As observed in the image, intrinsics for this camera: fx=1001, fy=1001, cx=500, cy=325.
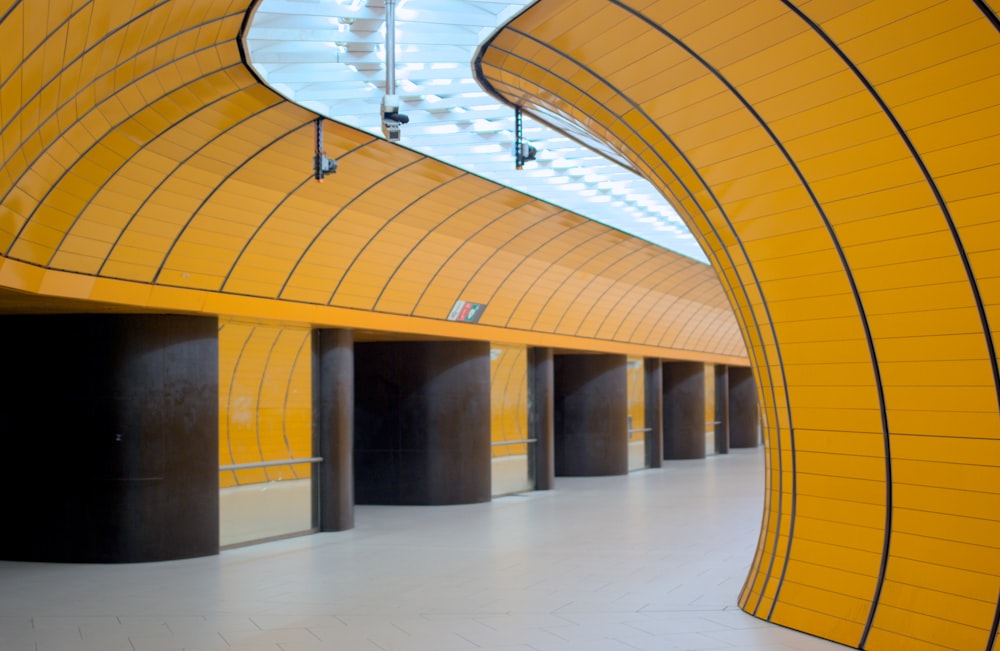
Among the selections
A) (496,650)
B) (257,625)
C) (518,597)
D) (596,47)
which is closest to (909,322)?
(596,47)

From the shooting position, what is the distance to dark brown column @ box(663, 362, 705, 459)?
127ft

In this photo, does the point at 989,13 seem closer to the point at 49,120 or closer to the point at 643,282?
the point at 49,120

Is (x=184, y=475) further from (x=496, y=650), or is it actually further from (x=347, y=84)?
(x=496, y=650)

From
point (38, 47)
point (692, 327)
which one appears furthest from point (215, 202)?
point (692, 327)

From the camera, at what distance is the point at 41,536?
14453mm

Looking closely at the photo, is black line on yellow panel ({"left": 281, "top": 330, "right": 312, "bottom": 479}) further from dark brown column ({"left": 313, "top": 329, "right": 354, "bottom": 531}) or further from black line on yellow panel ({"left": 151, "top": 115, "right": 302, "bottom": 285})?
black line on yellow panel ({"left": 151, "top": 115, "right": 302, "bottom": 285})

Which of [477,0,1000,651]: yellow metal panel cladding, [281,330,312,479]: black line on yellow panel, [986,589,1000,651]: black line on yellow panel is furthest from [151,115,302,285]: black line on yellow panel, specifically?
[986,589,1000,651]: black line on yellow panel

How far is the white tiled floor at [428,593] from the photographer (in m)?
9.41

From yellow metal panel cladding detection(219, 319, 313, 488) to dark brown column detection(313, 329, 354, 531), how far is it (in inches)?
9.2

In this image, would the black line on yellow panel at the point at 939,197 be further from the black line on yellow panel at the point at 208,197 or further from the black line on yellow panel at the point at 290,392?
the black line on yellow panel at the point at 290,392

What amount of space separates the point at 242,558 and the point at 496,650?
7032mm

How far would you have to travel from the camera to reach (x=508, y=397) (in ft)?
83.4

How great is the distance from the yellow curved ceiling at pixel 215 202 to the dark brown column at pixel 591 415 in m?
7.09

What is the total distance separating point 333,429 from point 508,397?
311 inches
